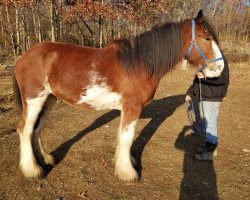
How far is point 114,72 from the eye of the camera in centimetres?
347

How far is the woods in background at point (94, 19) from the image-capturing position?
975 cm

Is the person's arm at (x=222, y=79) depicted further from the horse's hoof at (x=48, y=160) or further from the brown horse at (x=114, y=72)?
the horse's hoof at (x=48, y=160)

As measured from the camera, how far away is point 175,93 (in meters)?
8.60

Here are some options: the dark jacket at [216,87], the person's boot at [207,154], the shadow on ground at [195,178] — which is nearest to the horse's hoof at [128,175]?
the shadow on ground at [195,178]

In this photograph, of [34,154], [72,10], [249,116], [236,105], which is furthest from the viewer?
[72,10]

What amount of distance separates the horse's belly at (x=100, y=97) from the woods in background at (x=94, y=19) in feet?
3.57

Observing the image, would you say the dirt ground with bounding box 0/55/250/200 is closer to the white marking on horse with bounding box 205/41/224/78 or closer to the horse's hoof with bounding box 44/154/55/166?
the horse's hoof with bounding box 44/154/55/166

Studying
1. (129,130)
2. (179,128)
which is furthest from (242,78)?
(129,130)

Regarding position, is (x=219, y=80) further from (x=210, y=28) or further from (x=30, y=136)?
(x=30, y=136)

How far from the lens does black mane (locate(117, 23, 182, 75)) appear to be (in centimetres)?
352

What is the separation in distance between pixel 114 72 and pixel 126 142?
Answer: 97cm

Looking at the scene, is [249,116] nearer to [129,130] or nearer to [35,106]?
[129,130]

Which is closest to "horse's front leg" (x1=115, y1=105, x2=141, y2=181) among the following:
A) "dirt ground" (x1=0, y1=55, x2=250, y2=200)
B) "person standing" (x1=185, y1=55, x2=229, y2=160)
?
"dirt ground" (x1=0, y1=55, x2=250, y2=200)

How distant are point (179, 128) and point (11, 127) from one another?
3498 millimetres
